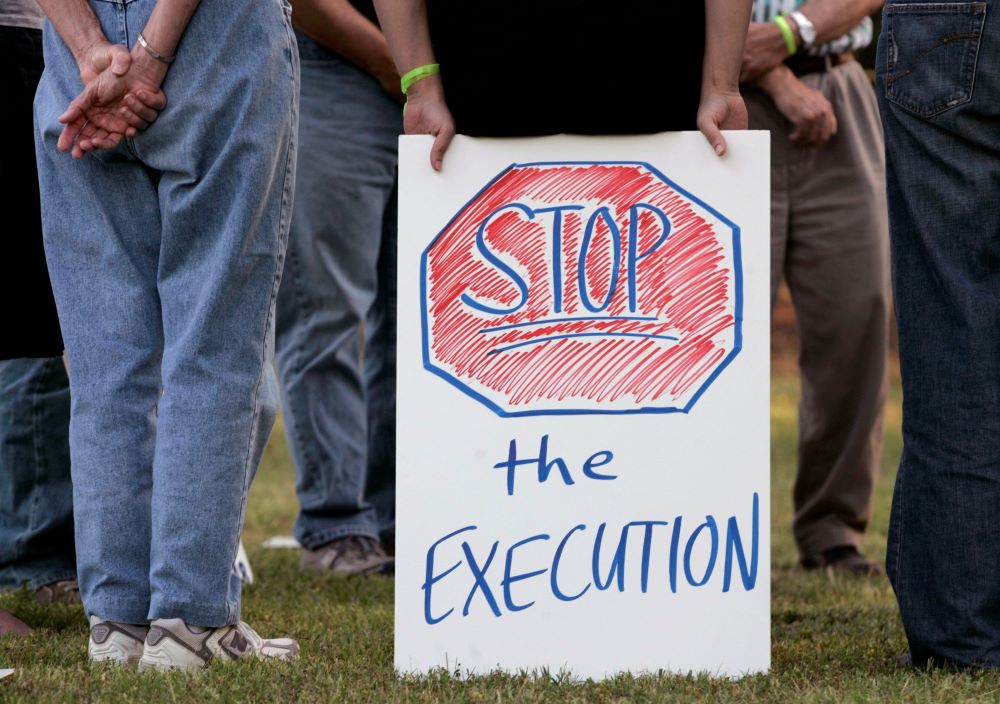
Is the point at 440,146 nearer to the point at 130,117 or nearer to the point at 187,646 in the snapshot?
the point at 130,117

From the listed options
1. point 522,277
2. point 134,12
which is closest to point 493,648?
point 522,277

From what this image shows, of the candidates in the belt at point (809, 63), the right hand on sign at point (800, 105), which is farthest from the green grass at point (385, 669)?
the belt at point (809, 63)

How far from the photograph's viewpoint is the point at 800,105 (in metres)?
3.79

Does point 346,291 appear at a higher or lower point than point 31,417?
higher

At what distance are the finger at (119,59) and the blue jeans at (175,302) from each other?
5 centimetres

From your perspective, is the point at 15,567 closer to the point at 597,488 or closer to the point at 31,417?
the point at 31,417

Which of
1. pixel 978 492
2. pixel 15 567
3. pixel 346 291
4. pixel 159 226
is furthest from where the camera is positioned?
pixel 346 291

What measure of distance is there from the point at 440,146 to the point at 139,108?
53 cm

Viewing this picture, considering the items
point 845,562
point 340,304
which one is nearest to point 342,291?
point 340,304

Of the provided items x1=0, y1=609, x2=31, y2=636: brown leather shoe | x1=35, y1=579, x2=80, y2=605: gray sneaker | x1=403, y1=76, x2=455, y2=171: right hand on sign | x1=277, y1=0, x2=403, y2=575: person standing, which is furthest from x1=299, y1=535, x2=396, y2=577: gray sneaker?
x1=403, y1=76, x2=455, y2=171: right hand on sign

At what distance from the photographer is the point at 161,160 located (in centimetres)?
239

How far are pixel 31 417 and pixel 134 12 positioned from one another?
51.9 inches

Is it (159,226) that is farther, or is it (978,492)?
(159,226)

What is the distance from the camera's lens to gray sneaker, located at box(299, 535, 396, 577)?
3.73 meters
